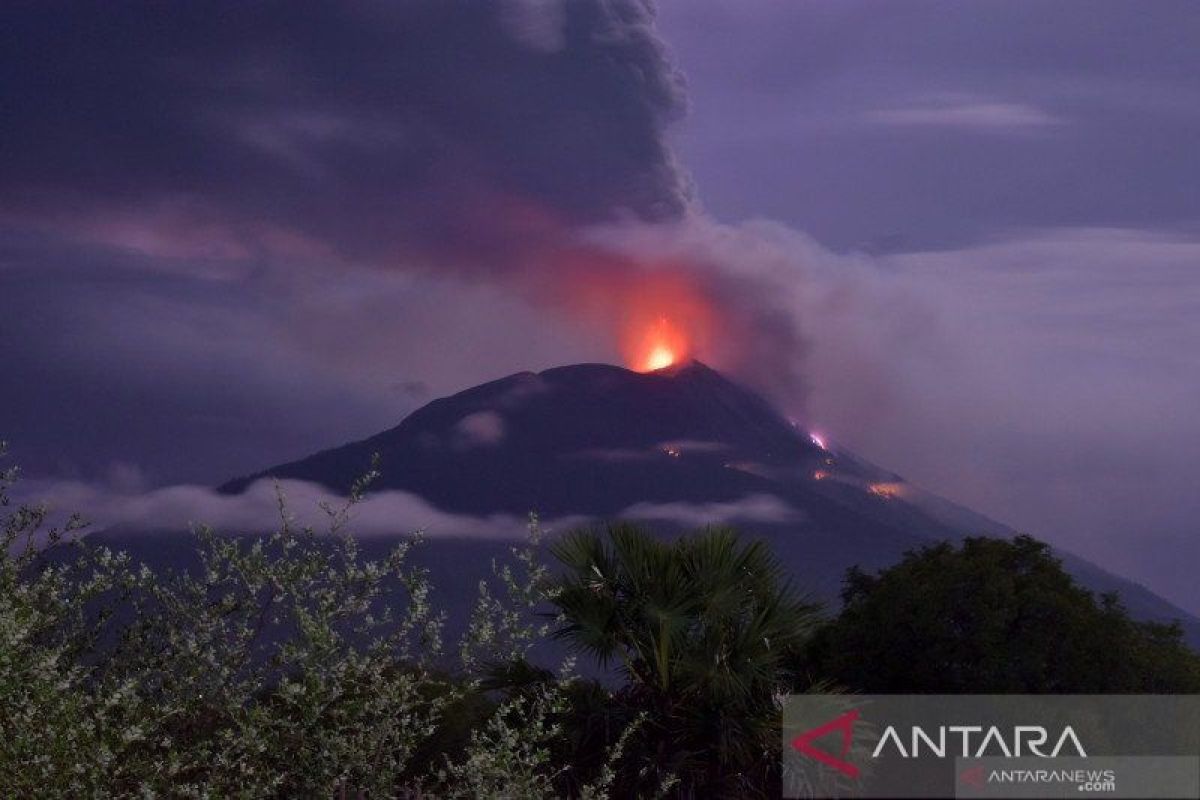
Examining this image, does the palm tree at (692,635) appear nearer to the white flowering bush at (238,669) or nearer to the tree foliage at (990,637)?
the white flowering bush at (238,669)

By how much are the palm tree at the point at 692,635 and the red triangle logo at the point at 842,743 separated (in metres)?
0.33

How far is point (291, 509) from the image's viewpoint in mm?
13633

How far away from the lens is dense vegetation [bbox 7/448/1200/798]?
12070 millimetres

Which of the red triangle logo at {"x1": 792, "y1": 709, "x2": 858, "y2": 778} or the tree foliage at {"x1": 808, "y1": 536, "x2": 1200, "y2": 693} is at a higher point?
the tree foliage at {"x1": 808, "y1": 536, "x2": 1200, "y2": 693}

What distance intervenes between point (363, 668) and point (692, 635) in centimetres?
590

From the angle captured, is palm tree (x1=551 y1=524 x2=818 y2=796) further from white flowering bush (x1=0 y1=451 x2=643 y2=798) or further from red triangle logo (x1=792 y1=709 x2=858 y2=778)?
white flowering bush (x1=0 y1=451 x2=643 y2=798)

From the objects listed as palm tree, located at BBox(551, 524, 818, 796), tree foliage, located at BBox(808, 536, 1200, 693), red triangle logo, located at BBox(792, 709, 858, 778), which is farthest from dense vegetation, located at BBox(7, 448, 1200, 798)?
tree foliage, located at BBox(808, 536, 1200, 693)

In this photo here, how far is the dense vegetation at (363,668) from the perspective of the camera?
39.6 feet

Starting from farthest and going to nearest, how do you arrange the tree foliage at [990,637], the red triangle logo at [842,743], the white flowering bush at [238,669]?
1. the tree foliage at [990,637]
2. the red triangle logo at [842,743]
3. the white flowering bush at [238,669]

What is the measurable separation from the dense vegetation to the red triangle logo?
340mm

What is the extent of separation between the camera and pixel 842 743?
1661 cm

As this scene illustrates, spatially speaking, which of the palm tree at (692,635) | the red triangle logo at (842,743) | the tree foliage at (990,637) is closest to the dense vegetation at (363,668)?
the palm tree at (692,635)

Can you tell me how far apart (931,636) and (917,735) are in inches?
134

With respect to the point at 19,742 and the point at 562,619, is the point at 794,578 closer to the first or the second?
the point at 562,619
